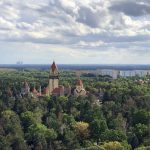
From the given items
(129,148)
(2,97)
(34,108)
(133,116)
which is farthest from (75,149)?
(2,97)

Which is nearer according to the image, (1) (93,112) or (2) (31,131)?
(2) (31,131)

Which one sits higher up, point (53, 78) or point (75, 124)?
point (53, 78)

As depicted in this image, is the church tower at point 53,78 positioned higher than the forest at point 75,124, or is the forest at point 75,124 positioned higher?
the church tower at point 53,78

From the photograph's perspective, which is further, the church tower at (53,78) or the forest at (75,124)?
the church tower at (53,78)

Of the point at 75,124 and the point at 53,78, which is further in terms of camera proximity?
the point at 53,78

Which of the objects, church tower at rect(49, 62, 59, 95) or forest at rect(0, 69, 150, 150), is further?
church tower at rect(49, 62, 59, 95)

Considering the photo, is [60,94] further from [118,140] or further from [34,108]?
[118,140]

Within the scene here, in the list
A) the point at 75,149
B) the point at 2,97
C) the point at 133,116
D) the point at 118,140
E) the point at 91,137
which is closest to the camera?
the point at 75,149

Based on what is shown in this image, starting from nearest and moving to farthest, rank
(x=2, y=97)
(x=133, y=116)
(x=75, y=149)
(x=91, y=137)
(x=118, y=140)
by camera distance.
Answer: (x=75, y=149) < (x=118, y=140) < (x=91, y=137) < (x=133, y=116) < (x=2, y=97)

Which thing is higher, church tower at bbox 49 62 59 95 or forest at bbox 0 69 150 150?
church tower at bbox 49 62 59 95

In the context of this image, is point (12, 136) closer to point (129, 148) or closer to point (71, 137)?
point (71, 137)
